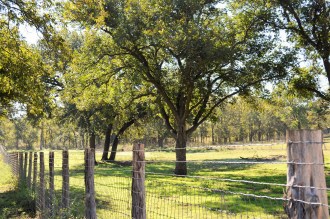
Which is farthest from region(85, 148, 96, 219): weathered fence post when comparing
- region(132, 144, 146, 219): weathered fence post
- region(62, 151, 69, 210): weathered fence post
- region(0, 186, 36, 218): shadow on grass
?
region(0, 186, 36, 218): shadow on grass

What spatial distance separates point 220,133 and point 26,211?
250 feet

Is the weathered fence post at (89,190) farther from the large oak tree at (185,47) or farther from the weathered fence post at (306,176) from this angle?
the large oak tree at (185,47)

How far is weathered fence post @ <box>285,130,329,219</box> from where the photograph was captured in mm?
2504

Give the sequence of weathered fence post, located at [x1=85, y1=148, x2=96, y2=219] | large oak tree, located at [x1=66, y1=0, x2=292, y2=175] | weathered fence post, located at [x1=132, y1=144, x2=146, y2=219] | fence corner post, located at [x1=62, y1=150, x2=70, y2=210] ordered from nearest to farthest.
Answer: weathered fence post, located at [x1=132, y1=144, x2=146, y2=219] < weathered fence post, located at [x1=85, y1=148, x2=96, y2=219] < fence corner post, located at [x1=62, y1=150, x2=70, y2=210] < large oak tree, located at [x1=66, y1=0, x2=292, y2=175]

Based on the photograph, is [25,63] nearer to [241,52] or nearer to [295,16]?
[241,52]

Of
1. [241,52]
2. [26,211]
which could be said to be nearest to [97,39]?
[241,52]

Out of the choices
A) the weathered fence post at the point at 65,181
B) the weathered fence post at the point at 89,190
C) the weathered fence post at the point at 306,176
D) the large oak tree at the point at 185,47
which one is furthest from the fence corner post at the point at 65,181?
the large oak tree at the point at 185,47

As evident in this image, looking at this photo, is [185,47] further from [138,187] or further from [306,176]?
[306,176]

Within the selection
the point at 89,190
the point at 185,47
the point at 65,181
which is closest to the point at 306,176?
the point at 89,190

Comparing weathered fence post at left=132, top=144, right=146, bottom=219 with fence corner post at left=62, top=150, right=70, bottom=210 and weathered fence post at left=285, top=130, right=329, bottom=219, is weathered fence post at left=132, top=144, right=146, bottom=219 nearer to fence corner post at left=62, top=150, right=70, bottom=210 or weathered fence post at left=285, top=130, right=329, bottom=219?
weathered fence post at left=285, top=130, right=329, bottom=219

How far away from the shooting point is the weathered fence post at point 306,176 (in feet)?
8.21

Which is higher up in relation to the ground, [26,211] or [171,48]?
[171,48]

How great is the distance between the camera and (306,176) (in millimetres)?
2553

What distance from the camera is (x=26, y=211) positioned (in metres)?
9.73
